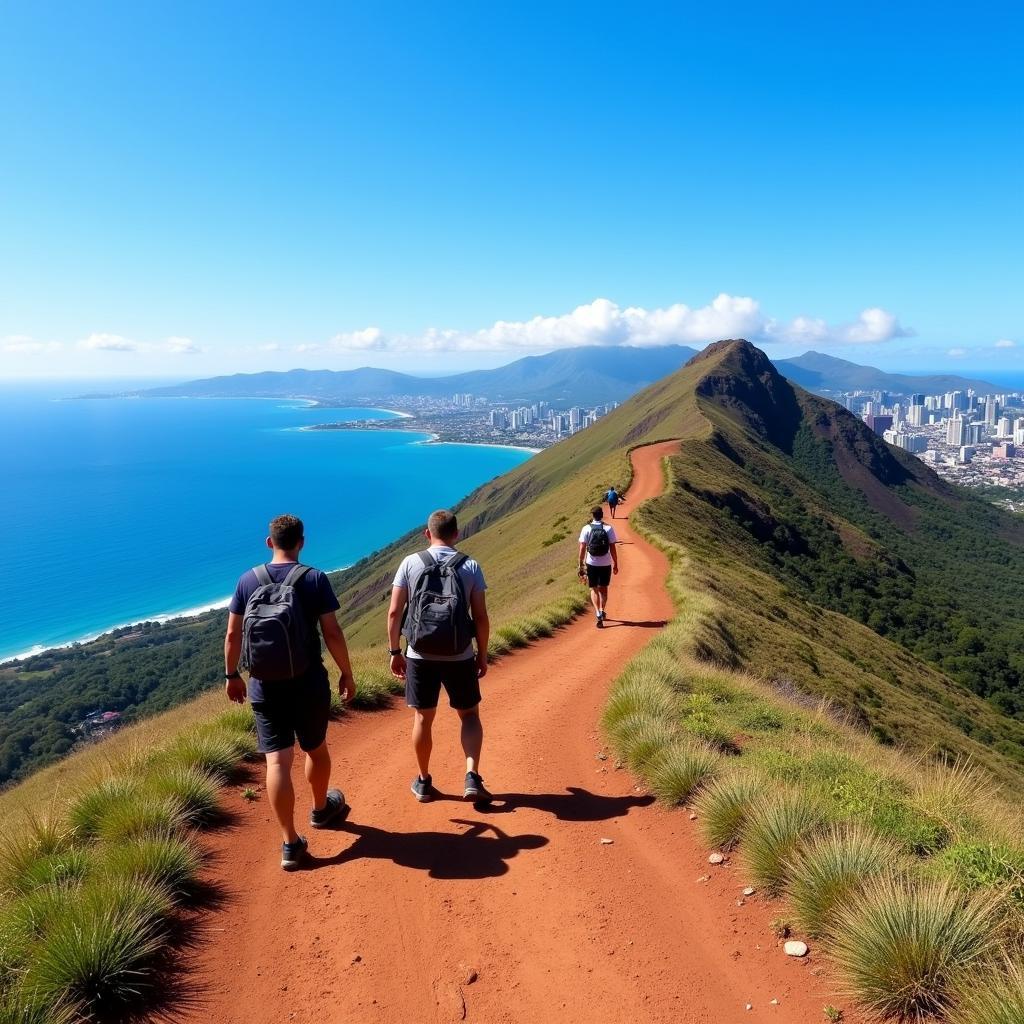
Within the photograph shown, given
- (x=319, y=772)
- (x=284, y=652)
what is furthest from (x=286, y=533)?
(x=319, y=772)

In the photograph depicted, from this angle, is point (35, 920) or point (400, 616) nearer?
point (35, 920)

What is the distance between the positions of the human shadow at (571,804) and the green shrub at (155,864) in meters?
2.52

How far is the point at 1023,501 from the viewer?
175500 mm

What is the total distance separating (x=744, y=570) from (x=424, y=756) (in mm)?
24375

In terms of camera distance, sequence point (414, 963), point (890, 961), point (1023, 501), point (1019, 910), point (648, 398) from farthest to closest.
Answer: point (1023, 501), point (648, 398), point (414, 963), point (1019, 910), point (890, 961)

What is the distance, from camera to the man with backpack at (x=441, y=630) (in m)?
5.46

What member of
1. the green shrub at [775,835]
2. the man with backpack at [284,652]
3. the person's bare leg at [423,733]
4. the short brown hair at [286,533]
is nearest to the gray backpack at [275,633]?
the man with backpack at [284,652]

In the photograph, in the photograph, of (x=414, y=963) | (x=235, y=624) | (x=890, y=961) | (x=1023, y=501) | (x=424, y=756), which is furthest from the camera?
(x=1023, y=501)

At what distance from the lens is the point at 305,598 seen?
16.2 ft

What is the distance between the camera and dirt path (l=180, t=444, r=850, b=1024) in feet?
12.0

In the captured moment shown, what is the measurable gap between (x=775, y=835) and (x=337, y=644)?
3590 mm

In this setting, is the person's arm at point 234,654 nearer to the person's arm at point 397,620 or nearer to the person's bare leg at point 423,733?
the person's arm at point 397,620

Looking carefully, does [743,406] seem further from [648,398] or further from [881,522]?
[881,522]

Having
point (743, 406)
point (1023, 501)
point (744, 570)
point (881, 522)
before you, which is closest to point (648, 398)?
point (743, 406)
